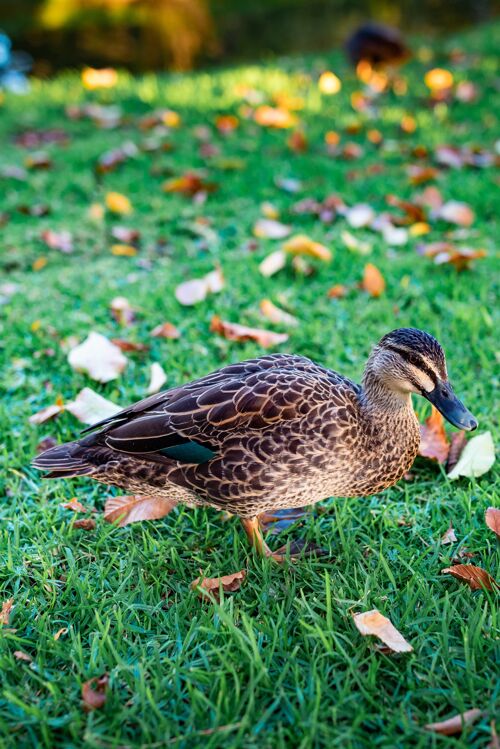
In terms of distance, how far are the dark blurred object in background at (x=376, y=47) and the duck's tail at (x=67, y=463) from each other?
260 inches

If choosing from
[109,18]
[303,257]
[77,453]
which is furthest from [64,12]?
[77,453]

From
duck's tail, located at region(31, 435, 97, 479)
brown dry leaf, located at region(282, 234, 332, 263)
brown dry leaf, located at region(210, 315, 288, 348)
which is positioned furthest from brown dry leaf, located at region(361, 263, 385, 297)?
duck's tail, located at region(31, 435, 97, 479)

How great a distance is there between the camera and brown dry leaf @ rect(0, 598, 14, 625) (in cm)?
199

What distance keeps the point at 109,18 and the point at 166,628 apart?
16.5 meters

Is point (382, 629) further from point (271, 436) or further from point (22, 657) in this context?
point (22, 657)

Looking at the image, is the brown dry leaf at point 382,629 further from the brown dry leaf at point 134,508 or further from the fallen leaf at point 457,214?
the fallen leaf at point 457,214

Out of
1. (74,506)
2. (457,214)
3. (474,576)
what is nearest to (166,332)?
(74,506)

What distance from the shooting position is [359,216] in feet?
15.2

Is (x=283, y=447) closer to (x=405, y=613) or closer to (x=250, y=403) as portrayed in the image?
(x=250, y=403)

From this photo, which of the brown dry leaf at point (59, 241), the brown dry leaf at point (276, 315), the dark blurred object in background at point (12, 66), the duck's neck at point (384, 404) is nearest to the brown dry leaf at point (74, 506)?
the duck's neck at point (384, 404)

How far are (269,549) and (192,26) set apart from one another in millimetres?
14652

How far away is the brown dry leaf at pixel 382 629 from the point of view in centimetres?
181

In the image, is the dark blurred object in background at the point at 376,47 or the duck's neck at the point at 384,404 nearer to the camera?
the duck's neck at the point at 384,404

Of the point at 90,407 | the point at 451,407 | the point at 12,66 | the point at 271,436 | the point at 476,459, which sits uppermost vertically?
the point at 451,407
